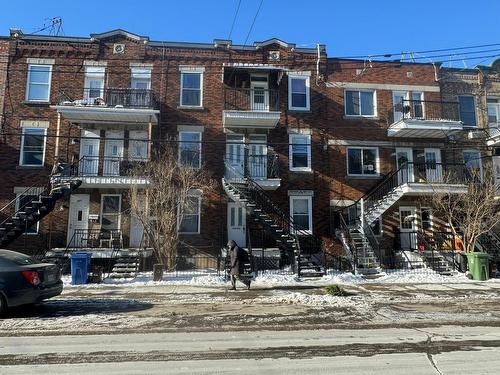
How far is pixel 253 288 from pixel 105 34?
16.4 metres

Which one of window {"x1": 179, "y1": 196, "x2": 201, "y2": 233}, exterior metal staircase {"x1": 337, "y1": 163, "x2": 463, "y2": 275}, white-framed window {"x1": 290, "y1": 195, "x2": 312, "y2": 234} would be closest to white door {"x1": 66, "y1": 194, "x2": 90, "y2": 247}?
window {"x1": 179, "y1": 196, "x2": 201, "y2": 233}

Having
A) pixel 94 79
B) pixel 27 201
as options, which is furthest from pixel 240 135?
pixel 27 201

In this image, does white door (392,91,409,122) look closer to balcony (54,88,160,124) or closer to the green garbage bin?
the green garbage bin

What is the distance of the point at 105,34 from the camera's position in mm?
22766

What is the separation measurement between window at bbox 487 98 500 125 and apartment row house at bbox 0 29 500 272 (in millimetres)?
692

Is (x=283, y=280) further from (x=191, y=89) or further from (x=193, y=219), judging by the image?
(x=191, y=89)

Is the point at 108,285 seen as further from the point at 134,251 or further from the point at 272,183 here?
the point at 272,183

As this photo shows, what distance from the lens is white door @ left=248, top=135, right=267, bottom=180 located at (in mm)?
21688

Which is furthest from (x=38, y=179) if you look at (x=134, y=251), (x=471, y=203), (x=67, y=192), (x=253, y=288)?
(x=471, y=203)

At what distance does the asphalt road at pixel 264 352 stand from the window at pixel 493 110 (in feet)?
66.7

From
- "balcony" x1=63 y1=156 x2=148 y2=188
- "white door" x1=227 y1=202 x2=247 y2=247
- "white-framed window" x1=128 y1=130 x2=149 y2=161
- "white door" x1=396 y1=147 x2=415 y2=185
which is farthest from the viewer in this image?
"white door" x1=396 y1=147 x2=415 y2=185

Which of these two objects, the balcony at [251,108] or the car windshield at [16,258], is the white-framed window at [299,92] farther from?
the car windshield at [16,258]

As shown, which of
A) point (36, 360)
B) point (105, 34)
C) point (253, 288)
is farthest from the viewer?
point (105, 34)

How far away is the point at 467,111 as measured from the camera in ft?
80.8
